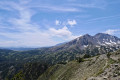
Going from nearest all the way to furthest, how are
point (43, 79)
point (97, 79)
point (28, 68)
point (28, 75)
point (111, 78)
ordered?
1. point (111, 78)
2. point (97, 79)
3. point (43, 79)
4. point (28, 75)
5. point (28, 68)

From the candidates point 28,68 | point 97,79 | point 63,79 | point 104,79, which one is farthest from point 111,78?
point 28,68

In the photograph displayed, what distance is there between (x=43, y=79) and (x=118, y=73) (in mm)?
105672

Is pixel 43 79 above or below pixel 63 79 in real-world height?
below

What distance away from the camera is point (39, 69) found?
18675 centimetres

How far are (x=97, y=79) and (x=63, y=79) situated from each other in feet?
162

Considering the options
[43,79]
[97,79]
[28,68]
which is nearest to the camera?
[97,79]

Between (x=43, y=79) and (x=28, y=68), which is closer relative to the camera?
(x=43, y=79)

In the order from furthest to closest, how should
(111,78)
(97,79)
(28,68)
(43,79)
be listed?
(28,68) → (43,79) → (97,79) → (111,78)

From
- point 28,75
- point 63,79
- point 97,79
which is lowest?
point 28,75

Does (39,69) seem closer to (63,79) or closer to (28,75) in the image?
(28,75)

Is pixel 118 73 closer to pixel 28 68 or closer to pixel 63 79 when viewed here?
pixel 63 79

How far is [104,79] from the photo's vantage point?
103 ft

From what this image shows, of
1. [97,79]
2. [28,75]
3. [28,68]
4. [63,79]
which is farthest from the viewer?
[28,68]

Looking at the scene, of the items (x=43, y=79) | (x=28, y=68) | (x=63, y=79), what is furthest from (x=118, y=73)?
(x=28, y=68)
